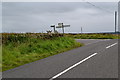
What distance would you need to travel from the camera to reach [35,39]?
17.9 meters

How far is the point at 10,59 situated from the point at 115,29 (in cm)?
5328

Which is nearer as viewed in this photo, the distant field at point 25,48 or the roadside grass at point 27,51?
the roadside grass at point 27,51

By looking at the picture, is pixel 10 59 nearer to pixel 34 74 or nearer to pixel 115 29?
pixel 34 74

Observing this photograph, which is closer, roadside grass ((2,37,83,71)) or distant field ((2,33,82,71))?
roadside grass ((2,37,83,71))

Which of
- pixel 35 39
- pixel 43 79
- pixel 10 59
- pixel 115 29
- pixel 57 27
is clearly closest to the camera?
pixel 43 79

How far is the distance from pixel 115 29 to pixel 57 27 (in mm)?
34973

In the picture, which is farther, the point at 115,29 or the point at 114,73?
the point at 115,29

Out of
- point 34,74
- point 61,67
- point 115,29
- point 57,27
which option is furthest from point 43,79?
point 115,29

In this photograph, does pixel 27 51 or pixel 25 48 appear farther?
pixel 25 48

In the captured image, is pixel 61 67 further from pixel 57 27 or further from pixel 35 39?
pixel 57 27

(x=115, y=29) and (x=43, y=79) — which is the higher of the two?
(x=115, y=29)

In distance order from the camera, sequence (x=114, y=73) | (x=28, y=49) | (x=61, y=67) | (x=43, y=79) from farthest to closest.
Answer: (x=28, y=49) → (x=61, y=67) → (x=114, y=73) → (x=43, y=79)

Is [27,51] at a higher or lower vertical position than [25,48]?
lower

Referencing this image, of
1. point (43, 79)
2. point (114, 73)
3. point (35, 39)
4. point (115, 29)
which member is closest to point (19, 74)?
point (43, 79)
